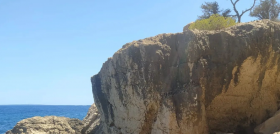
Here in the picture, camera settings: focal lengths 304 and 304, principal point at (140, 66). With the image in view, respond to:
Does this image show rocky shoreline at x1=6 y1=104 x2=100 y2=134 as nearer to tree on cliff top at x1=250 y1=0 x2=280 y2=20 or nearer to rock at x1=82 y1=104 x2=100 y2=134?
rock at x1=82 y1=104 x2=100 y2=134

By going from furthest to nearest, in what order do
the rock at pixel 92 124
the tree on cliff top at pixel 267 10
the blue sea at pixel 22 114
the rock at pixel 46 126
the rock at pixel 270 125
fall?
the blue sea at pixel 22 114 → the tree on cliff top at pixel 267 10 → the rock at pixel 92 124 → the rock at pixel 46 126 → the rock at pixel 270 125

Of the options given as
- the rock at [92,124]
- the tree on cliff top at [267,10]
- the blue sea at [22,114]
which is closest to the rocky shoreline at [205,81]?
the rock at [92,124]

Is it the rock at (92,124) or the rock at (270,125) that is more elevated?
the rock at (270,125)

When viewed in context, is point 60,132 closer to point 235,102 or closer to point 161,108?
point 161,108

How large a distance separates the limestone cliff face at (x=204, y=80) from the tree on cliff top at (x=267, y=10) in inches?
429

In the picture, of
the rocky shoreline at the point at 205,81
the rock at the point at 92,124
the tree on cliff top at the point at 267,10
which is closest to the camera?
the rocky shoreline at the point at 205,81

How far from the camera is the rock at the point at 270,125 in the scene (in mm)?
9901

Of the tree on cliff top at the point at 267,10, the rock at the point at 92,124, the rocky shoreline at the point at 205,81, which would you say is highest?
the tree on cliff top at the point at 267,10

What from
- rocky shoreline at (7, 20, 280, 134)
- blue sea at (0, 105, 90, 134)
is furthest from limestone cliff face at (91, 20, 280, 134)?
blue sea at (0, 105, 90, 134)

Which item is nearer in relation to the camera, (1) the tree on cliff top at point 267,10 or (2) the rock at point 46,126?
(2) the rock at point 46,126

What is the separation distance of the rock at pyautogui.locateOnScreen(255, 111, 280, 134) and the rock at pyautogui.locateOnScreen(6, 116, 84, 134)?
888 centimetres

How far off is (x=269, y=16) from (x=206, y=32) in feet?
40.8

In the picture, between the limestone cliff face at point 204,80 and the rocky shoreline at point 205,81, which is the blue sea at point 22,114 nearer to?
the rocky shoreline at point 205,81

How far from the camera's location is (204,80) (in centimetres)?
1019
